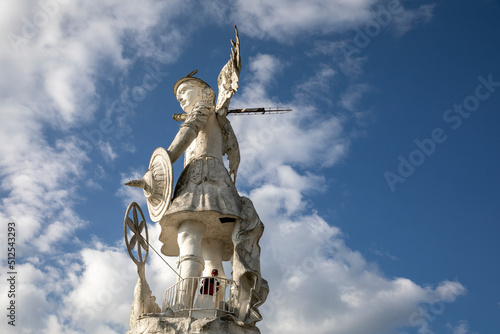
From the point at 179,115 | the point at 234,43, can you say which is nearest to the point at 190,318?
the point at 179,115

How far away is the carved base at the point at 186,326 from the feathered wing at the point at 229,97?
3.71 m

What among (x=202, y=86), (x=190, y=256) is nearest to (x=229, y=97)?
(x=202, y=86)

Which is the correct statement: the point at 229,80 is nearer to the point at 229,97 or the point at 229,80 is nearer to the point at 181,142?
the point at 229,97

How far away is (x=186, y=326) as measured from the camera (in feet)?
32.0

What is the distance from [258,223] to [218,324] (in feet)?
6.66

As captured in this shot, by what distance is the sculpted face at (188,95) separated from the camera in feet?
41.1

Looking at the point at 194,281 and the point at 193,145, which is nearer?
the point at 194,281

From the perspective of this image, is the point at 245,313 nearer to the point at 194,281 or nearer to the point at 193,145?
the point at 194,281

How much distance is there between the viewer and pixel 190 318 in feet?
32.4

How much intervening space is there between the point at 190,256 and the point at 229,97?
3226 mm

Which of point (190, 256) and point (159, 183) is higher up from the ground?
point (159, 183)

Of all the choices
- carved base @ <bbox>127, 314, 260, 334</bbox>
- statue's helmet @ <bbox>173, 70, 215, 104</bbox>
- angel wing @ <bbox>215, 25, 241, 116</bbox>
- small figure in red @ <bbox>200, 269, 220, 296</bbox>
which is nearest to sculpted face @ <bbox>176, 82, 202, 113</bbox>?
statue's helmet @ <bbox>173, 70, 215, 104</bbox>

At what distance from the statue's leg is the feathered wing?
6.55 ft

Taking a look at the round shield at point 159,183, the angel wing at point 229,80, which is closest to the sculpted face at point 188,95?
the angel wing at point 229,80
